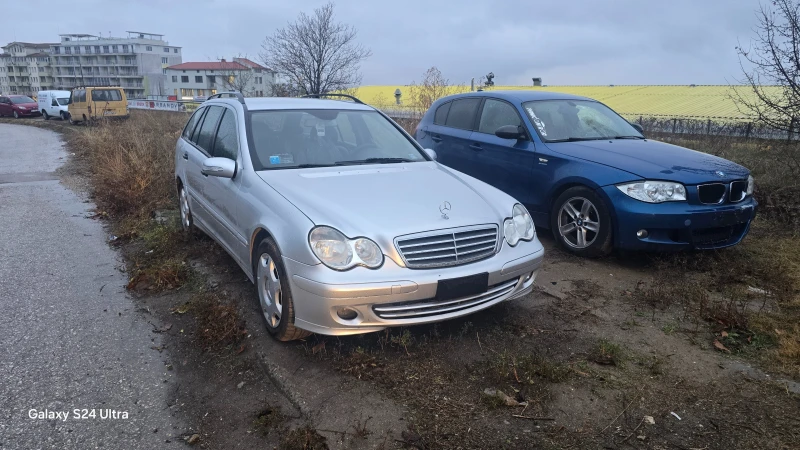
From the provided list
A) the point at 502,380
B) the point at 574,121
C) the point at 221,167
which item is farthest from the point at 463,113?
the point at 502,380

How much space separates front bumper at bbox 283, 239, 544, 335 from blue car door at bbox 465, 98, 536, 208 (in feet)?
8.79

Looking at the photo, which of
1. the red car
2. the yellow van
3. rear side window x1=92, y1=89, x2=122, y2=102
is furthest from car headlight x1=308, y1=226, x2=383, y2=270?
the red car

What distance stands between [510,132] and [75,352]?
447 centimetres

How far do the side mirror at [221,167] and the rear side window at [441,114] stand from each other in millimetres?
3889

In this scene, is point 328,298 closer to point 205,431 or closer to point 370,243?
point 370,243

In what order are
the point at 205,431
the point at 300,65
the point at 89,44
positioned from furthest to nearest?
Answer: the point at 89,44, the point at 300,65, the point at 205,431

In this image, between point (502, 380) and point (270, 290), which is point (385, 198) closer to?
point (270, 290)

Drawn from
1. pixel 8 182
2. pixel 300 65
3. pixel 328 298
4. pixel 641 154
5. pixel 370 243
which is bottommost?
pixel 8 182

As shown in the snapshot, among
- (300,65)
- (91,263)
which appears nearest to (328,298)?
(91,263)

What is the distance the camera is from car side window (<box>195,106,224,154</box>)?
5.30m

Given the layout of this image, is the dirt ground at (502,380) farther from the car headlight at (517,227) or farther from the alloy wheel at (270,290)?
the car headlight at (517,227)

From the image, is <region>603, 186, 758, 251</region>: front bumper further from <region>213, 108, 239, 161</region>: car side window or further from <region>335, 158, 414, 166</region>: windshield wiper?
<region>213, 108, 239, 161</region>: car side window

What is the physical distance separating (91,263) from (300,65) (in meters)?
19.9

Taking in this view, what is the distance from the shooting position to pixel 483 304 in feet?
11.7
